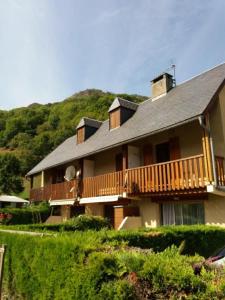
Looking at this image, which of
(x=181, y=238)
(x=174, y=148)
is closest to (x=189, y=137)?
(x=174, y=148)

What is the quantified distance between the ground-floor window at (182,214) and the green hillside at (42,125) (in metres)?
41.9

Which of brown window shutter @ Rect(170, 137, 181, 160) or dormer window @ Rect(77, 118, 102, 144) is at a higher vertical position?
dormer window @ Rect(77, 118, 102, 144)

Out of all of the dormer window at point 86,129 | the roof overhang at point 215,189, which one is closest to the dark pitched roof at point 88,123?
the dormer window at point 86,129

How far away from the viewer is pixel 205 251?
423 inches

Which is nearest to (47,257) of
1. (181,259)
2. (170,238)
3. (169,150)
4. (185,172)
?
(181,259)

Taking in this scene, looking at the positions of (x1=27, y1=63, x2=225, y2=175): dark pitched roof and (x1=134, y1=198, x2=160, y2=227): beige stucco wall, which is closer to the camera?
(x1=27, y1=63, x2=225, y2=175): dark pitched roof

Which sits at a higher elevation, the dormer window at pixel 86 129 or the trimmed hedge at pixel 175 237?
the dormer window at pixel 86 129

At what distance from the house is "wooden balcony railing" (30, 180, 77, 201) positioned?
137mm

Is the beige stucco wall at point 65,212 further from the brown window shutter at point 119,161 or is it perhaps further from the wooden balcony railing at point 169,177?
the wooden balcony railing at point 169,177

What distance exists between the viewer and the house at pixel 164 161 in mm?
12242

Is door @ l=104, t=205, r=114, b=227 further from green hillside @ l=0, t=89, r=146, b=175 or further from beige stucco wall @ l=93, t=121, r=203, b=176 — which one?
green hillside @ l=0, t=89, r=146, b=175

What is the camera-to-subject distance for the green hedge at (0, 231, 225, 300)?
3742 millimetres

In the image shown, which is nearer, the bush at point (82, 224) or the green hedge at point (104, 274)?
the green hedge at point (104, 274)

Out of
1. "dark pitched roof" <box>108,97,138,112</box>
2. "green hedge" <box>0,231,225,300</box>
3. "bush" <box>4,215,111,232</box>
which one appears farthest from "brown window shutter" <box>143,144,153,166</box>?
"green hedge" <box>0,231,225,300</box>
